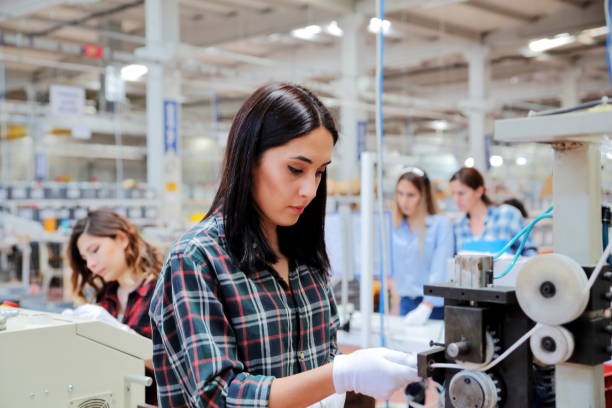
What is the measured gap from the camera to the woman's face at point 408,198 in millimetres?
3494

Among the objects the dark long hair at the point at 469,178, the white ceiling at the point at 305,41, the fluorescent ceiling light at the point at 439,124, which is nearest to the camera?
the dark long hair at the point at 469,178

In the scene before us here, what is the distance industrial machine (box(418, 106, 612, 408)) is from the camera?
77 centimetres

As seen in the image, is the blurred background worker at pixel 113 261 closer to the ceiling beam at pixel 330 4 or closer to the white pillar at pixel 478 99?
the ceiling beam at pixel 330 4

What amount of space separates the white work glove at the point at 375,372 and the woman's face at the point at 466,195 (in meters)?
2.79

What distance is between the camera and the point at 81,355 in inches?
61.4

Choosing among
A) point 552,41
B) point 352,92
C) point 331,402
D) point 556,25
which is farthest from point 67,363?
point 552,41

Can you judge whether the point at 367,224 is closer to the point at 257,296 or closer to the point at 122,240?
the point at 122,240

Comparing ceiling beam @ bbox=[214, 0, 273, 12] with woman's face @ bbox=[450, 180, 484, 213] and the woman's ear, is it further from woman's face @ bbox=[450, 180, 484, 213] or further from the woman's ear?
the woman's ear

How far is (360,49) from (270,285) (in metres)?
8.24

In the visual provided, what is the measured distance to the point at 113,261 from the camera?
2.34 metres

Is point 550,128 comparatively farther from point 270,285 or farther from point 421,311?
point 421,311

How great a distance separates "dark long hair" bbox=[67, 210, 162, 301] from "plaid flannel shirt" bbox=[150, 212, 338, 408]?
1258 mm

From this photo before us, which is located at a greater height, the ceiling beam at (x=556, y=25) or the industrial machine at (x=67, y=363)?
the ceiling beam at (x=556, y=25)

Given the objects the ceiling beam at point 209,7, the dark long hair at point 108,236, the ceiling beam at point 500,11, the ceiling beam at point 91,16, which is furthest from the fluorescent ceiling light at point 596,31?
the dark long hair at point 108,236
